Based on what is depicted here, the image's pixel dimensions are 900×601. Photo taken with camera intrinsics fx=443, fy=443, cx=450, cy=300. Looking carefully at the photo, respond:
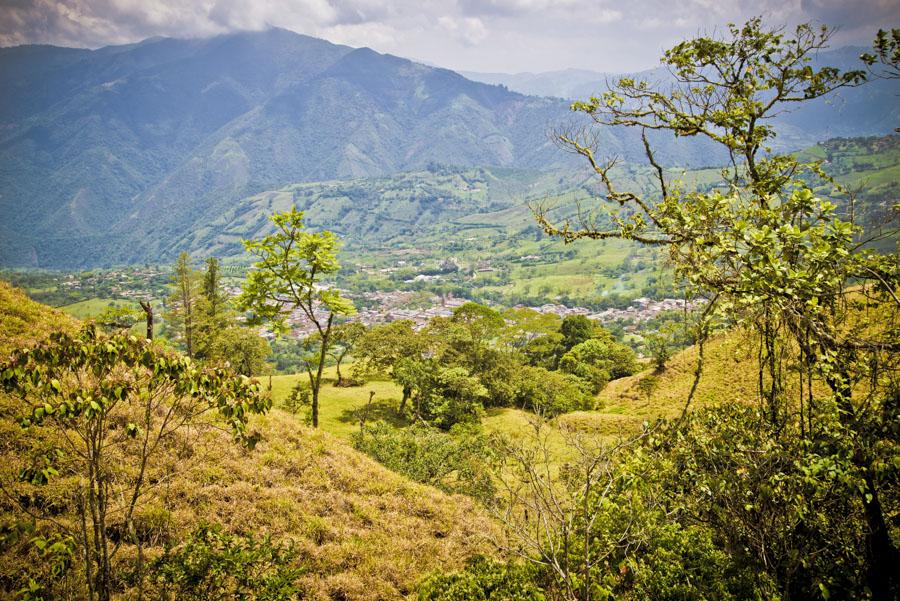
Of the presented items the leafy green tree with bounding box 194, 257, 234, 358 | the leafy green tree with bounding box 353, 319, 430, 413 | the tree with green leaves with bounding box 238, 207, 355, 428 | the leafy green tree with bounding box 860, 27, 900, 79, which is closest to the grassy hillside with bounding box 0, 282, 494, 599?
the tree with green leaves with bounding box 238, 207, 355, 428

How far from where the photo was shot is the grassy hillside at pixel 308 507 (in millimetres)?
7445

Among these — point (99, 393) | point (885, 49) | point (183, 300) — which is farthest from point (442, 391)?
point (183, 300)

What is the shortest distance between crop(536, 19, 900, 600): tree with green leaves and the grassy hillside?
564 centimetres

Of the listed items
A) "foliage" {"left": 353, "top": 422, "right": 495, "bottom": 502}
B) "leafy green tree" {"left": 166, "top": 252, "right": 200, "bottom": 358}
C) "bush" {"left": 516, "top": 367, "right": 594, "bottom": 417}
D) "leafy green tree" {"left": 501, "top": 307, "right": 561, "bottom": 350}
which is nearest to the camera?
"foliage" {"left": 353, "top": 422, "right": 495, "bottom": 502}

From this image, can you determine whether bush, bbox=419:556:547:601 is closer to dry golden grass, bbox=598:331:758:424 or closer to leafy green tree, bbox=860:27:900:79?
leafy green tree, bbox=860:27:900:79

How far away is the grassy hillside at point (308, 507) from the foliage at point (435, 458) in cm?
137

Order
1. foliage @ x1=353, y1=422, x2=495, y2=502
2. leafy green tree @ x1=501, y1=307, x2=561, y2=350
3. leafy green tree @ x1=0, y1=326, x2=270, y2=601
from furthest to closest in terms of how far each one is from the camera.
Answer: leafy green tree @ x1=501, y1=307, x2=561, y2=350, foliage @ x1=353, y1=422, x2=495, y2=502, leafy green tree @ x1=0, y1=326, x2=270, y2=601

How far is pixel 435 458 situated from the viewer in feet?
47.9

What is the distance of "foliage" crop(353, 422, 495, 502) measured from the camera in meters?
13.3

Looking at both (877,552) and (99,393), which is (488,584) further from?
(99,393)

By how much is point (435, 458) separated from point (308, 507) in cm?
598

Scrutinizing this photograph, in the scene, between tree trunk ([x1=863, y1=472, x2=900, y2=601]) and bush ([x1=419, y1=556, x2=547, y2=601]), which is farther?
bush ([x1=419, y1=556, x2=547, y2=601])

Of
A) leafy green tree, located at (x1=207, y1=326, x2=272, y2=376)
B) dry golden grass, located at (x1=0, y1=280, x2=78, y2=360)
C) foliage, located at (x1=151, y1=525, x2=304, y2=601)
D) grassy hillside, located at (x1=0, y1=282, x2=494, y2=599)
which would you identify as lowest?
leafy green tree, located at (x1=207, y1=326, x2=272, y2=376)

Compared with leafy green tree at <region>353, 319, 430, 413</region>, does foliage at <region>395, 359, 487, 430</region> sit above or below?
below
